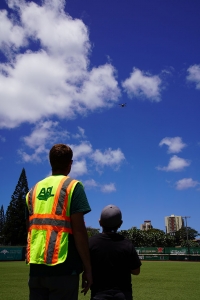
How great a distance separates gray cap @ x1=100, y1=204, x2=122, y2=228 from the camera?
266 cm

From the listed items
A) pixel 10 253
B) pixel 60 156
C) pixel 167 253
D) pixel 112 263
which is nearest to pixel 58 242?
pixel 112 263

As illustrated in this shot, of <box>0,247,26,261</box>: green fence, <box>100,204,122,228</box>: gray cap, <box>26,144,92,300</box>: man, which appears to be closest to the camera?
<box>26,144,92,300</box>: man

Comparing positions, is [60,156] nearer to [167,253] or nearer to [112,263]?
[112,263]

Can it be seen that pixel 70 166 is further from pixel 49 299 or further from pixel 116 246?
pixel 49 299

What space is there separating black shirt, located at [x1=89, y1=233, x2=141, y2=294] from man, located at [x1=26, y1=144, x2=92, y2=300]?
0.25 metres

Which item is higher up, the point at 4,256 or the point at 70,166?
the point at 70,166

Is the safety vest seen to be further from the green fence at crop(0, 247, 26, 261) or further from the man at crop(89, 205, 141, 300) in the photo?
the green fence at crop(0, 247, 26, 261)

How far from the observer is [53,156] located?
258 centimetres

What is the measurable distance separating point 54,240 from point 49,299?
400mm

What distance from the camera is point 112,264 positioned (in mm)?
2533

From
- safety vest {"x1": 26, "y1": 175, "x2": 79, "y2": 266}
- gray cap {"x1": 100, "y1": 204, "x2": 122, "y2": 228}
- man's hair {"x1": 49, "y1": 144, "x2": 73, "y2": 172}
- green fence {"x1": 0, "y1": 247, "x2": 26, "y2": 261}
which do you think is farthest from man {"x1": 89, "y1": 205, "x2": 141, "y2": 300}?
green fence {"x1": 0, "y1": 247, "x2": 26, "y2": 261}

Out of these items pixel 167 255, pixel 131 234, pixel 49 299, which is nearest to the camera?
pixel 49 299

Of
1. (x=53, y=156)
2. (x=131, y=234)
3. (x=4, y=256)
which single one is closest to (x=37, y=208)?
(x=53, y=156)

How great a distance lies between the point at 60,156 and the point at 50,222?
550 mm
